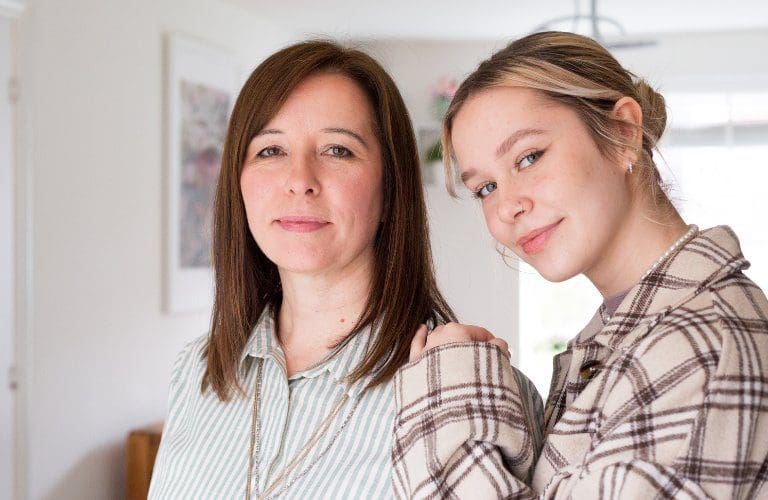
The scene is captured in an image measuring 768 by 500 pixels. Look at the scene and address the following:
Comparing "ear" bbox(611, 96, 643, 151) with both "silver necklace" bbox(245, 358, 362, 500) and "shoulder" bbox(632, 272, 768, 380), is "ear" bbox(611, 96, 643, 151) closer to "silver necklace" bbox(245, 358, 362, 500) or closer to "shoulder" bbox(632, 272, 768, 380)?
"shoulder" bbox(632, 272, 768, 380)

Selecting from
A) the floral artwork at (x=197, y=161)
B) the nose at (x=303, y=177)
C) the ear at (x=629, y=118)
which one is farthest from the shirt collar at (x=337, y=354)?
the floral artwork at (x=197, y=161)

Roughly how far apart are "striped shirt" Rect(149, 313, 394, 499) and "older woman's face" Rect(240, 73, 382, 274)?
162mm

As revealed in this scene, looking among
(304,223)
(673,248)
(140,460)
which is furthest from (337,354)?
(140,460)

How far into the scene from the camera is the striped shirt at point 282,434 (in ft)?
4.17

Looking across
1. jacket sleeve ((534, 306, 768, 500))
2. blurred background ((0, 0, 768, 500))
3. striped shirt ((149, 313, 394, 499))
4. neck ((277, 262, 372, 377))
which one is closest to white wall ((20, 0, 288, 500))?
blurred background ((0, 0, 768, 500))

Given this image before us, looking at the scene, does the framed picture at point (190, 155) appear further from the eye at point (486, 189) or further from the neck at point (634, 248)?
the neck at point (634, 248)

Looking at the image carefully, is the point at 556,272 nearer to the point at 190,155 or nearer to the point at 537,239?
the point at 537,239

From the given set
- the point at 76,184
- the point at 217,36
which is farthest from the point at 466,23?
the point at 76,184

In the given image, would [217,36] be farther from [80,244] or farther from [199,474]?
[199,474]

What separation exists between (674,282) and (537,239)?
0.62ft

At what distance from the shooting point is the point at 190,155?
181 inches

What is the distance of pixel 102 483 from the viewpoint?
13.3 ft

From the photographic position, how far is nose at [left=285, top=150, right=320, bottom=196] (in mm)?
1352

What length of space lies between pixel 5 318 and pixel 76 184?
66 cm
